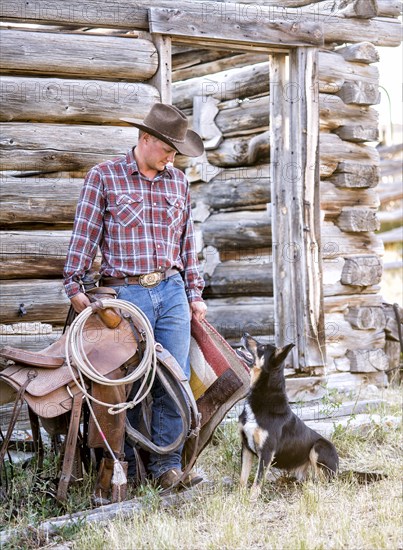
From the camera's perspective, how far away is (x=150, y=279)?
5.14 metres

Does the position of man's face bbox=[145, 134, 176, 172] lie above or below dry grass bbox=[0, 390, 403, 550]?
above

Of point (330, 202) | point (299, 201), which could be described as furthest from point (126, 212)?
point (330, 202)

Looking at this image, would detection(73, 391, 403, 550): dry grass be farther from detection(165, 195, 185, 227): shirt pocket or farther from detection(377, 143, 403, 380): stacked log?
detection(377, 143, 403, 380): stacked log

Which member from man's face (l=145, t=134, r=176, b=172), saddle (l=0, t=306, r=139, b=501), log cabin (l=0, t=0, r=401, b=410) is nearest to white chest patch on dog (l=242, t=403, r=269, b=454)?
saddle (l=0, t=306, r=139, b=501)

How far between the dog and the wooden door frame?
2086 mm

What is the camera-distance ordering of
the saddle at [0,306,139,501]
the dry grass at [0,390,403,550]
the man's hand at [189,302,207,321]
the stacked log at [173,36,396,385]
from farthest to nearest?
the stacked log at [173,36,396,385] → the man's hand at [189,302,207,321] → the saddle at [0,306,139,501] → the dry grass at [0,390,403,550]

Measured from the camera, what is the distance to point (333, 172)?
8.14 m

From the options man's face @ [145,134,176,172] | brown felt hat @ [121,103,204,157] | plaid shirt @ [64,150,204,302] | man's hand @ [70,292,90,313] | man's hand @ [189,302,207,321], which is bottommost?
man's hand @ [189,302,207,321]

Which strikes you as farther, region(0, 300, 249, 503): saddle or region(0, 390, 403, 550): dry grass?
region(0, 300, 249, 503): saddle

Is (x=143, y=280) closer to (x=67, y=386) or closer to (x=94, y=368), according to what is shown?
(x=94, y=368)

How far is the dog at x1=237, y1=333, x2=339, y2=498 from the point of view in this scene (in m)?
5.24

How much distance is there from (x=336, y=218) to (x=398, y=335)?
130cm

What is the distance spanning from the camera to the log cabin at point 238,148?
20.6ft

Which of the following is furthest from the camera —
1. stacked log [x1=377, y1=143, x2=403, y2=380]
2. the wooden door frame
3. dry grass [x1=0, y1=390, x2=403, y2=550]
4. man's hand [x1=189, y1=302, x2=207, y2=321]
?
stacked log [x1=377, y1=143, x2=403, y2=380]
